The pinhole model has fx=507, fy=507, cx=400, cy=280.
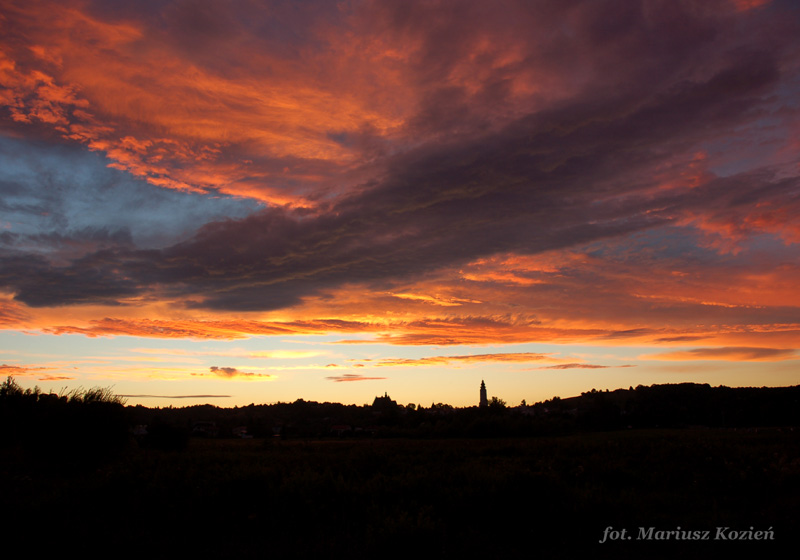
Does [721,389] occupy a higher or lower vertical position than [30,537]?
higher

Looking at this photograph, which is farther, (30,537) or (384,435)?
(384,435)

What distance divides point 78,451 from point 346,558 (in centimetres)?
1979

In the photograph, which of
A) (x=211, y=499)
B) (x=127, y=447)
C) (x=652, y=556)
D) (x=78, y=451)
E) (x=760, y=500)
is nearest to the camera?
(x=652, y=556)

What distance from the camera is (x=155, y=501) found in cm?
1233

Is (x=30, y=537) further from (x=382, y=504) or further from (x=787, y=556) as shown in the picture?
(x=787, y=556)

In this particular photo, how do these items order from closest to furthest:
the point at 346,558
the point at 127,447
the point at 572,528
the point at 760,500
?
the point at 346,558, the point at 572,528, the point at 760,500, the point at 127,447

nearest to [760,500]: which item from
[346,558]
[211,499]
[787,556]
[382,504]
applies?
[787,556]

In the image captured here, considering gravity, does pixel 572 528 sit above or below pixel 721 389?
below

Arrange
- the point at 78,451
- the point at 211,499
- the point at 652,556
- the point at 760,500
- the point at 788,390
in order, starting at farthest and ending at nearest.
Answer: the point at 788,390
the point at 78,451
the point at 760,500
the point at 211,499
the point at 652,556

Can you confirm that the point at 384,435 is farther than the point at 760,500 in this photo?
Yes

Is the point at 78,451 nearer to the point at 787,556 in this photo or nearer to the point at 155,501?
the point at 155,501

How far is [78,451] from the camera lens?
892 inches

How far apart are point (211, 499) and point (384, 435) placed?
79977 mm

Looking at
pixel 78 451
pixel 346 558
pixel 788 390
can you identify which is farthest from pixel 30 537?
pixel 788 390
